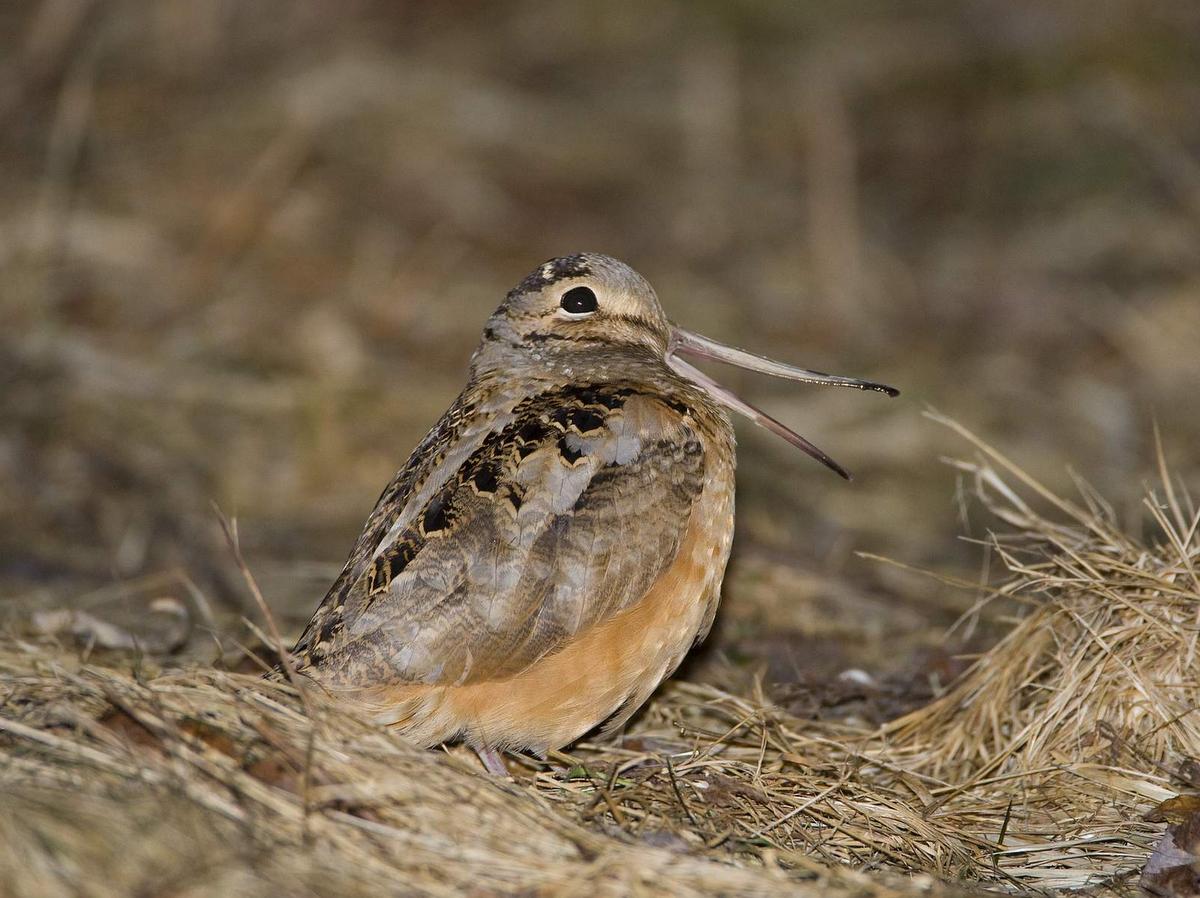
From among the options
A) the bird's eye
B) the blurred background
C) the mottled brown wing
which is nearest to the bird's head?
the bird's eye

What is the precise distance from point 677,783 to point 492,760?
24.0 inches

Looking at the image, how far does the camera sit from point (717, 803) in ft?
14.3

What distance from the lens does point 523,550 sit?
4.40 metres

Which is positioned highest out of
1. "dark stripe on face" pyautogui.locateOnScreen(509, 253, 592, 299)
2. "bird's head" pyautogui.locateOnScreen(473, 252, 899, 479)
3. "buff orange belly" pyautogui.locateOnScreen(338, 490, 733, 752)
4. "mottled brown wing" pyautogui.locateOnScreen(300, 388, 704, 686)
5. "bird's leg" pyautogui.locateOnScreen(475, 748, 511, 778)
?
"dark stripe on face" pyautogui.locateOnScreen(509, 253, 592, 299)

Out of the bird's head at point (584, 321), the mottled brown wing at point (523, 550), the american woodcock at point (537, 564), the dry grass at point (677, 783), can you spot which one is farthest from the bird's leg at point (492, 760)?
the bird's head at point (584, 321)

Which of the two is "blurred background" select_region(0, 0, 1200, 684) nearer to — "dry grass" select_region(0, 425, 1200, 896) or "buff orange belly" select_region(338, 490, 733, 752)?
"dry grass" select_region(0, 425, 1200, 896)

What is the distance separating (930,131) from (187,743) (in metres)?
10.4

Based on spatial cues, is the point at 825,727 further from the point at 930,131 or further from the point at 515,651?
the point at 930,131

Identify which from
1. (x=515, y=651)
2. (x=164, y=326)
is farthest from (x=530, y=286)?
(x=164, y=326)

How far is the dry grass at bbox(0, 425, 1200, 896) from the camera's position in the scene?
3385mm

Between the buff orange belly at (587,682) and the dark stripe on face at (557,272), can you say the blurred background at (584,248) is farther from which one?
the dark stripe on face at (557,272)

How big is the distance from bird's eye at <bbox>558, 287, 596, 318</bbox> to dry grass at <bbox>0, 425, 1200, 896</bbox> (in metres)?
1.51

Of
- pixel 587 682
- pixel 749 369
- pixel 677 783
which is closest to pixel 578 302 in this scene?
pixel 749 369

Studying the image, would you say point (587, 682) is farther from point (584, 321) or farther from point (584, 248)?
point (584, 248)
